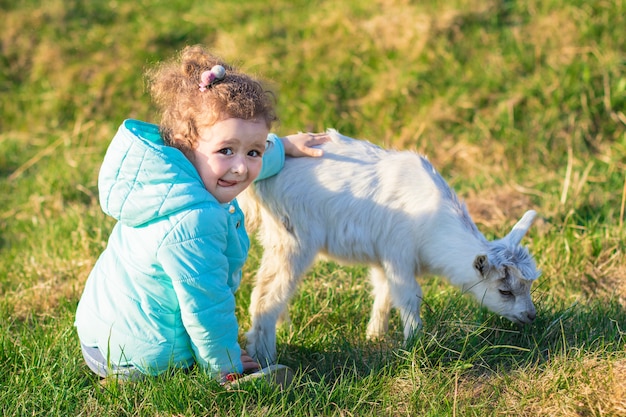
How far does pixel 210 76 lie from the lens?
3404 millimetres

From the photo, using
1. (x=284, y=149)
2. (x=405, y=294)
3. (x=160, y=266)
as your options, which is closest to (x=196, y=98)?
(x=160, y=266)

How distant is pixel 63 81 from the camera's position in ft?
29.8

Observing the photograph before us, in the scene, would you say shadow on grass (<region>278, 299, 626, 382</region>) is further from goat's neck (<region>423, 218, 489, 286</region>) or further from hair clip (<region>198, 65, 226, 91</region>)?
hair clip (<region>198, 65, 226, 91</region>)

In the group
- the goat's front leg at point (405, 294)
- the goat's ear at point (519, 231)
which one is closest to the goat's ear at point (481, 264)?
the goat's ear at point (519, 231)

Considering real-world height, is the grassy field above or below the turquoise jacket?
below

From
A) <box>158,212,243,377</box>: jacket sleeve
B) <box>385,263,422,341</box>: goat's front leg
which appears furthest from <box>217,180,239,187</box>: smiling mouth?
<box>385,263,422,341</box>: goat's front leg

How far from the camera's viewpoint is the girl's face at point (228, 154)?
134 inches

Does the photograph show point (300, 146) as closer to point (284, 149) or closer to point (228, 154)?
point (284, 149)

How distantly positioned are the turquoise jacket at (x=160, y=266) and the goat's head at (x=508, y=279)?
1.50 metres

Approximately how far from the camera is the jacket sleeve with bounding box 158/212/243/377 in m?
3.36

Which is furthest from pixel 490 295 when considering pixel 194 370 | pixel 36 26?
pixel 36 26

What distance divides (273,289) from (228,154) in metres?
1.16

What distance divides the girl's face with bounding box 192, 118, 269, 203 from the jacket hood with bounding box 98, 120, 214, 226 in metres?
A: 0.07

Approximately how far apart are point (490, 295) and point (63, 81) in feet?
21.4
